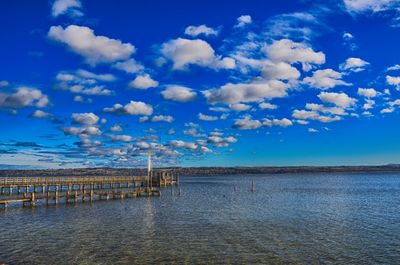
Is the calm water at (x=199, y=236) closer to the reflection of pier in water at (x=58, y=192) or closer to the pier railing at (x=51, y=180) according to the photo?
the reflection of pier in water at (x=58, y=192)

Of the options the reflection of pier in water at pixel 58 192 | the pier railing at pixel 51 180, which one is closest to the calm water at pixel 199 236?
the reflection of pier in water at pixel 58 192

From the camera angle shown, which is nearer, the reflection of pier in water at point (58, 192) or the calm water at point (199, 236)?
the calm water at point (199, 236)

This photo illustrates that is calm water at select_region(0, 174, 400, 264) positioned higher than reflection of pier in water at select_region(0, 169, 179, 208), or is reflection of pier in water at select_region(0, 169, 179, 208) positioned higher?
reflection of pier in water at select_region(0, 169, 179, 208)

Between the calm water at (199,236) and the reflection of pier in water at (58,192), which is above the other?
the reflection of pier in water at (58,192)

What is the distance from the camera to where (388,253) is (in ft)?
91.9

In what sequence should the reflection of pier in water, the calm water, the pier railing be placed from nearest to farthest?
the calm water → the reflection of pier in water → the pier railing

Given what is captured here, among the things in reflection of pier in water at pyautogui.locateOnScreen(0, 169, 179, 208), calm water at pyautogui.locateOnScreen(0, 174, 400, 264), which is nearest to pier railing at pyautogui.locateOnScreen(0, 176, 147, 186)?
reflection of pier in water at pyautogui.locateOnScreen(0, 169, 179, 208)

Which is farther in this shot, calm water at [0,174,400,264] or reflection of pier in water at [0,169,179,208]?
reflection of pier in water at [0,169,179,208]

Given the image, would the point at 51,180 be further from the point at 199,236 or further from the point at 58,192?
the point at 199,236

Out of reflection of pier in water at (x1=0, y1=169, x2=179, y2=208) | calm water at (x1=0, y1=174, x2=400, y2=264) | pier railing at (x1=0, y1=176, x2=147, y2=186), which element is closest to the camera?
calm water at (x1=0, y1=174, x2=400, y2=264)

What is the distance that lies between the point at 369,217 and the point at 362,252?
20.4 m

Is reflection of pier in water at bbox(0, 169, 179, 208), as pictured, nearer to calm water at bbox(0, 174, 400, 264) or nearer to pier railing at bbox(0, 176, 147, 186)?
pier railing at bbox(0, 176, 147, 186)

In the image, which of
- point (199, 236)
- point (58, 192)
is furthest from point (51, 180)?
point (199, 236)

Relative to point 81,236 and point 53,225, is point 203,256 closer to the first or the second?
point 81,236
